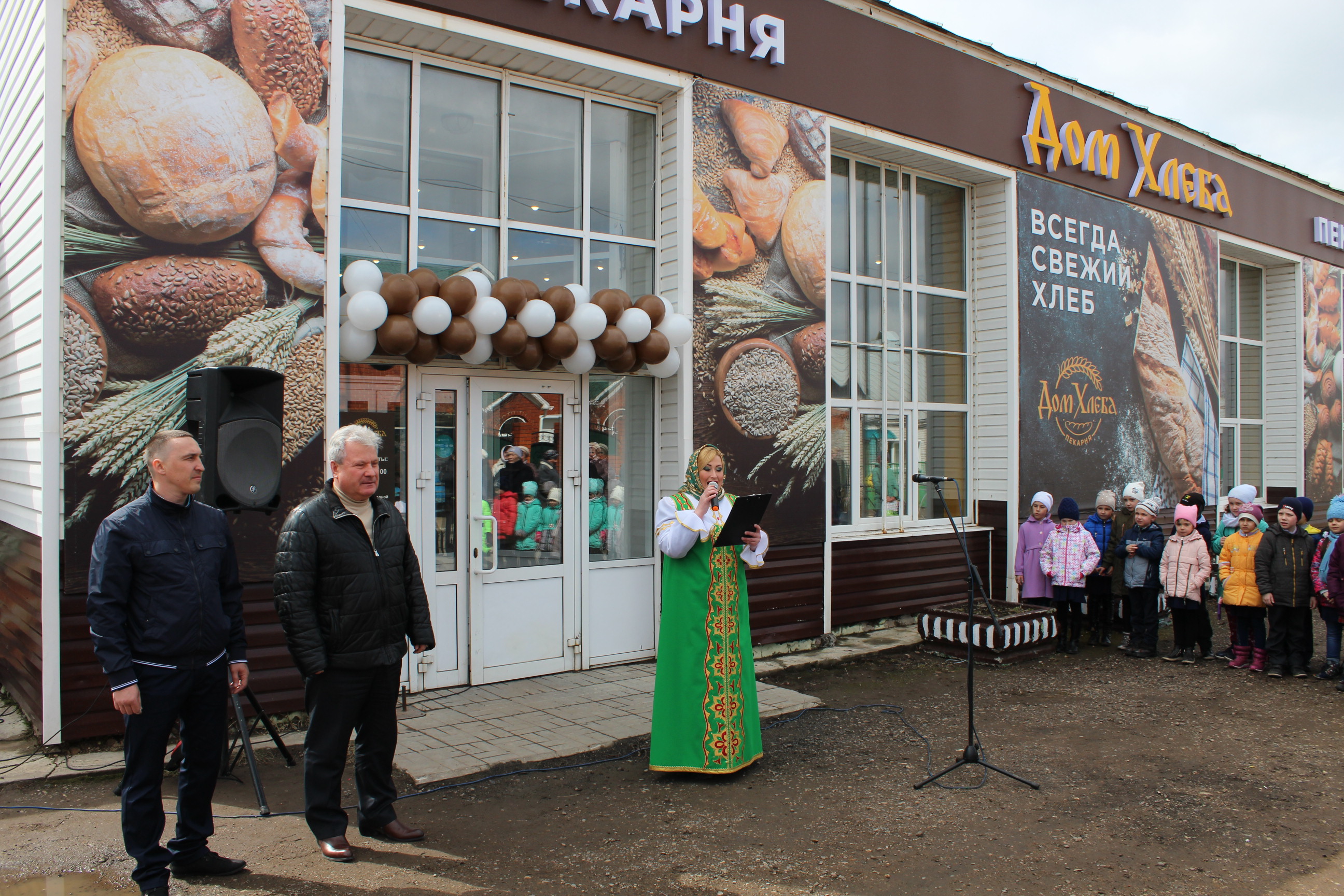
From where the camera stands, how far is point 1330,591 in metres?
7.47

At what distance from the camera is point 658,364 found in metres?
7.41

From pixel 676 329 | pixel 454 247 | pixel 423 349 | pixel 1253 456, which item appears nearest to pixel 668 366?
pixel 676 329

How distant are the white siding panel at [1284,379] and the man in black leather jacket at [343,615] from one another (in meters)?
14.7

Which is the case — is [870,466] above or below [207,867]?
above

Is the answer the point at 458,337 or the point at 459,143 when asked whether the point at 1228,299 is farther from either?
the point at 458,337

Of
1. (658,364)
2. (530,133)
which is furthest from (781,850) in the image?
(530,133)

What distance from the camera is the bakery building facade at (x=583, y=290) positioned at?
5.35 m

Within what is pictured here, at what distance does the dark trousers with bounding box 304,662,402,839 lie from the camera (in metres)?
4.03

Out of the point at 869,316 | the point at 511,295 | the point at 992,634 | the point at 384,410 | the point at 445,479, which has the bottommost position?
the point at 992,634

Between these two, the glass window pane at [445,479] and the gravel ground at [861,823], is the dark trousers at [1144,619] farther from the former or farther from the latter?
the glass window pane at [445,479]

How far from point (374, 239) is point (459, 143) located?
1012 millimetres

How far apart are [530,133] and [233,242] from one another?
256 cm

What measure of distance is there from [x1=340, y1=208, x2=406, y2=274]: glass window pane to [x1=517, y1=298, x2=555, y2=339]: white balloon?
35.2 inches

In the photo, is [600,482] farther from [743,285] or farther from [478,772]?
[478,772]
